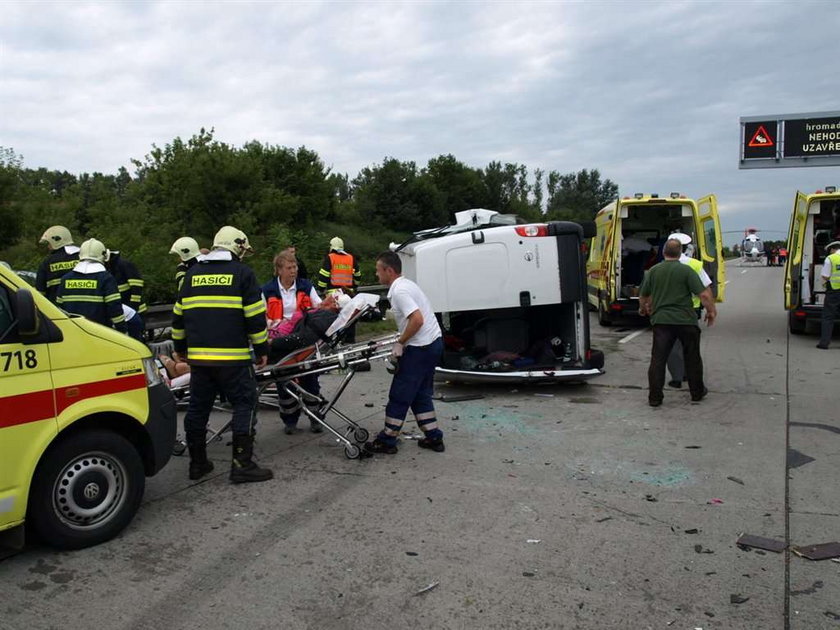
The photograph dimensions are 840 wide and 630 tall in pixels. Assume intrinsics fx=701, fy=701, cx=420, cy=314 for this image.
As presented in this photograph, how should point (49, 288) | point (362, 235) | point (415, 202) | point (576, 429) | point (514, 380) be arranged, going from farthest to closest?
point (415, 202) → point (362, 235) → point (514, 380) → point (49, 288) → point (576, 429)

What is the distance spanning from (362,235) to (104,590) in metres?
35.1

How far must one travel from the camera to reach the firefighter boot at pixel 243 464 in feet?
17.4

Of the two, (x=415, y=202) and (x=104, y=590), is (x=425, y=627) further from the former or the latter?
(x=415, y=202)

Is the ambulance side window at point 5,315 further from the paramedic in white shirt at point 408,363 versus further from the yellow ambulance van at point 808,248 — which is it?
the yellow ambulance van at point 808,248

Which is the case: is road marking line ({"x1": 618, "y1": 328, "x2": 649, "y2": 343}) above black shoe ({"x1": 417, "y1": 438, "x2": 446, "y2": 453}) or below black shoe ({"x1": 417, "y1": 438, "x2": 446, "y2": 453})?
below

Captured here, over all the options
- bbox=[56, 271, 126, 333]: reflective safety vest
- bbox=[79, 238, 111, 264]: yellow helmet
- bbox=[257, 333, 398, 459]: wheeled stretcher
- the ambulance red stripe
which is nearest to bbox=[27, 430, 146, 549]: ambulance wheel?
the ambulance red stripe

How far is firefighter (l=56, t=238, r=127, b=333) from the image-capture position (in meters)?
6.78

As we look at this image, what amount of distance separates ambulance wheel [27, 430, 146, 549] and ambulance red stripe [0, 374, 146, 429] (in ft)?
0.78

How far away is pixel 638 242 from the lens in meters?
16.1

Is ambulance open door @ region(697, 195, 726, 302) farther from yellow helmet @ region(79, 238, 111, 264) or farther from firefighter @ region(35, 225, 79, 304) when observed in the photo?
firefighter @ region(35, 225, 79, 304)

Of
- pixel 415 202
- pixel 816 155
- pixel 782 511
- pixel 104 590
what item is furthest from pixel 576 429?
pixel 415 202

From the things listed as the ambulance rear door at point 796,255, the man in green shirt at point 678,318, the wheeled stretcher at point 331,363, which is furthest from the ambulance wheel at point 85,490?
the ambulance rear door at point 796,255

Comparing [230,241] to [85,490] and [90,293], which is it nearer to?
[85,490]

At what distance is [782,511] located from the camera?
4.61 m
